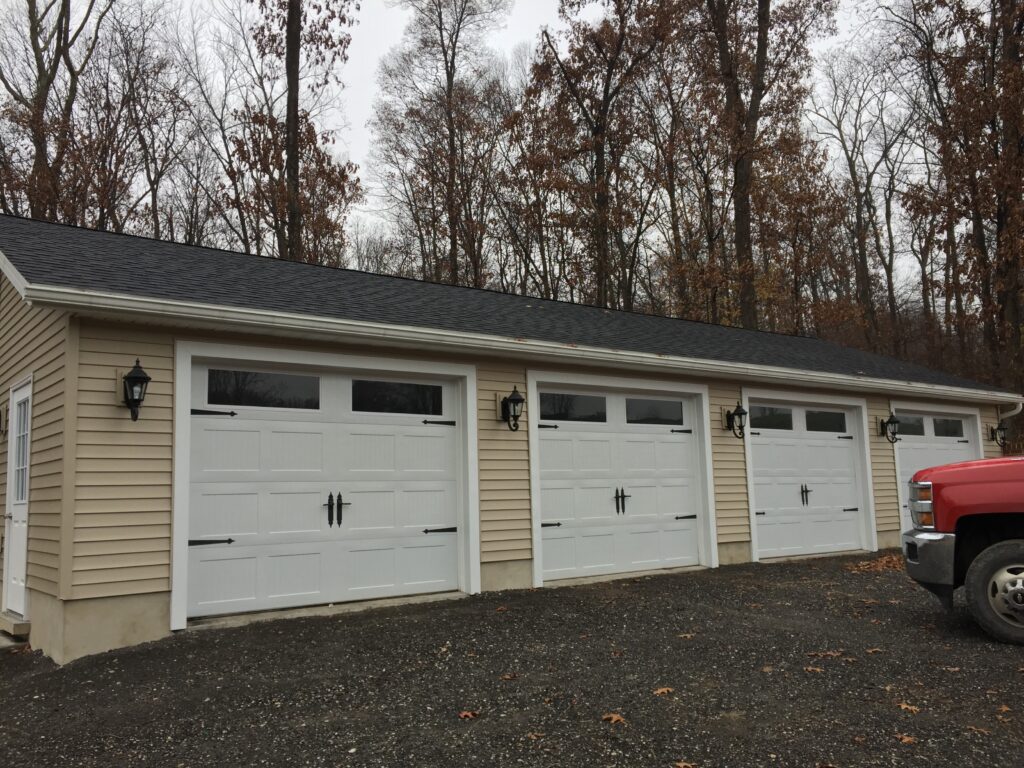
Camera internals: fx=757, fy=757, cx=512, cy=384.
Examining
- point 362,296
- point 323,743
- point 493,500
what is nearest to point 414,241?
point 362,296

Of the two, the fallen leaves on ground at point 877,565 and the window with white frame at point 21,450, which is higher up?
the window with white frame at point 21,450

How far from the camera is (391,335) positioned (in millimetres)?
6797

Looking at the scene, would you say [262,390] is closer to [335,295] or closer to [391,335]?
[391,335]

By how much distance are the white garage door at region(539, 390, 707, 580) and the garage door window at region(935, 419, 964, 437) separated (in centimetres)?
544

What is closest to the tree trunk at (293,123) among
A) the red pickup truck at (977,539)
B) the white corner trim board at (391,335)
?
the white corner trim board at (391,335)

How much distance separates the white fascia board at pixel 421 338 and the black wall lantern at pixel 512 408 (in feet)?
1.44

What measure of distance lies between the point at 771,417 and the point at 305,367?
20.4ft

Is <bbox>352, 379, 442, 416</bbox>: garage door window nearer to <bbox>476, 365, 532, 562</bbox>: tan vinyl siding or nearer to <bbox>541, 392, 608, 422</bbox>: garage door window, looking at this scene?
<bbox>476, 365, 532, 562</bbox>: tan vinyl siding

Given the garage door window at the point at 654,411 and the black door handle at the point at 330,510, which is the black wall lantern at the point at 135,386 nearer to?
the black door handle at the point at 330,510

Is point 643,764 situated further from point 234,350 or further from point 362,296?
point 362,296

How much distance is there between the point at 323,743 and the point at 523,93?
19.7 meters

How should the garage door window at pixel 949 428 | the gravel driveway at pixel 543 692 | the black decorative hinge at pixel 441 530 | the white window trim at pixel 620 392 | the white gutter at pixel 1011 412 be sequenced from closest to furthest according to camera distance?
the gravel driveway at pixel 543 692 → the black decorative hinge at pixel 441 530 → the white window trim at pixel 620 392 → the garage door window at pixel 949 428 → the white gutter at pixel 1011 412

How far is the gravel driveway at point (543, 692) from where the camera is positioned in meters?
3.62

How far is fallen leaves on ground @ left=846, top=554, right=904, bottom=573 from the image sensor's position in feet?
29.2
